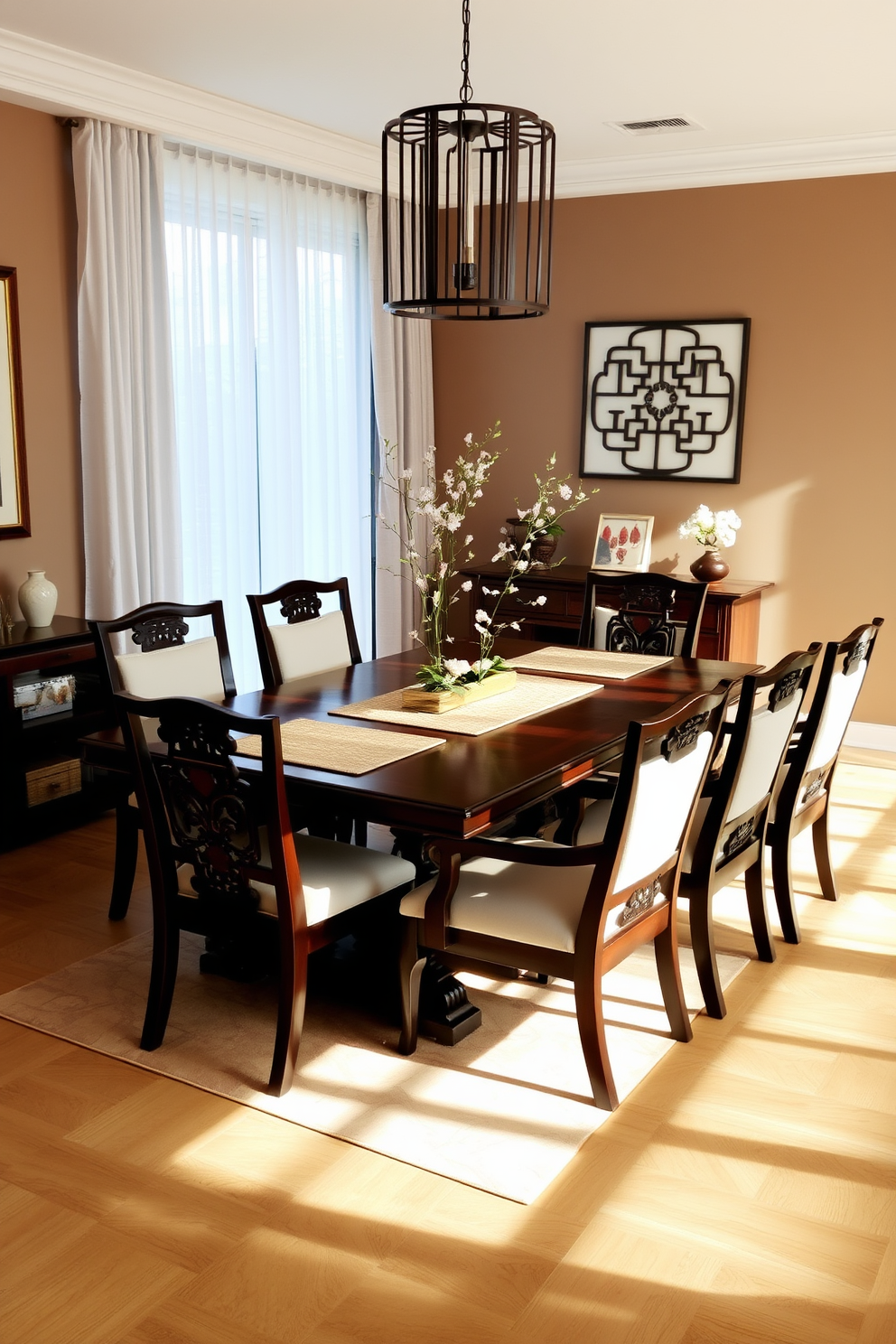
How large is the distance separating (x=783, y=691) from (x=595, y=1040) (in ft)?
3.47

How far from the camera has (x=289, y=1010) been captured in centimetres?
276

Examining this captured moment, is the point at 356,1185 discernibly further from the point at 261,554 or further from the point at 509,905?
the point at 261,554

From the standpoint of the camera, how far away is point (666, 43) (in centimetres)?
421

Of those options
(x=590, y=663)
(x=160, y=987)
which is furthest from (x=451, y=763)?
(x=590, y=663)

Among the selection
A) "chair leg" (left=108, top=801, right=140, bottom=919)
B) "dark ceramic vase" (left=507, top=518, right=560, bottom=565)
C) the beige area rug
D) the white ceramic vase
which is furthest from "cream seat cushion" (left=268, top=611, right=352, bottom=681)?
"dark ceramic vase" (left=507, top=518, right=560, bottom=565)

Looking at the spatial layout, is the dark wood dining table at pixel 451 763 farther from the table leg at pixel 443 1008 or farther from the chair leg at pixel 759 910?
the chair leg at pixel 759 910

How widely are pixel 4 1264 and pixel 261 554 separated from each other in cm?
408

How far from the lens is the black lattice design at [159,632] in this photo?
3764 millimetres

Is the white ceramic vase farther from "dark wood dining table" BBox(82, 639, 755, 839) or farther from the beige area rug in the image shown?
the beige area rug

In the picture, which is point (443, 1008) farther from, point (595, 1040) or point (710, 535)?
point (710, 535)

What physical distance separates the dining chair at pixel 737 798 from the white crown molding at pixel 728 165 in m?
3.29

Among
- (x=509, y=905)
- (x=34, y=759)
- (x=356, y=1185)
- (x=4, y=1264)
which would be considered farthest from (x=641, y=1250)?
(x=34, y=759)

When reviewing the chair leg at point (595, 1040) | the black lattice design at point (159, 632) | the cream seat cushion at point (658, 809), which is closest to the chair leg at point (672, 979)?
the cream seat cushion at point (658, 809)

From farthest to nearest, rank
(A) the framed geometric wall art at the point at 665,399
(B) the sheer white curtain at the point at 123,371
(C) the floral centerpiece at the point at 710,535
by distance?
1. (A) the framed geometric wall art at the point at 665,399
2. (C) the floral centerpiece at the point at 710,535
3. (B) the sheer white curtain at the point at 123,371
